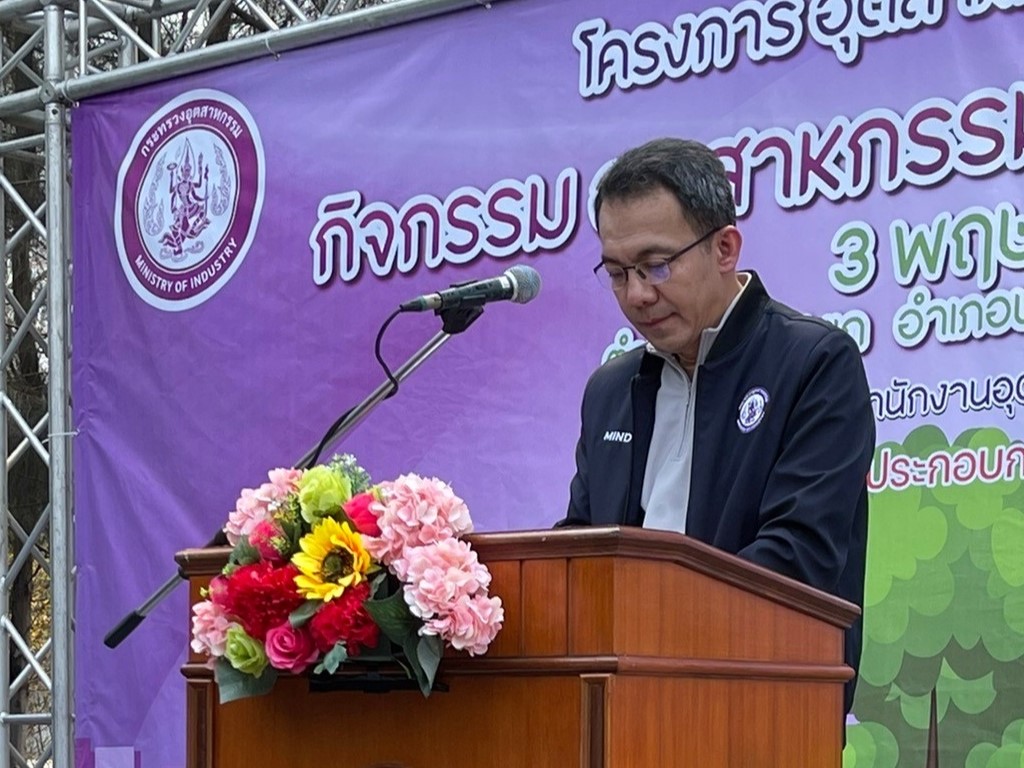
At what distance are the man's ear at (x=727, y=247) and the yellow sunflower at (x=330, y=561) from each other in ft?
2.67

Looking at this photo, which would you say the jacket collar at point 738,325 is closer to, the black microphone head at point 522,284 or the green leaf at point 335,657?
the black microphone head at point 522,284

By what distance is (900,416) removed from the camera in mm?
4012

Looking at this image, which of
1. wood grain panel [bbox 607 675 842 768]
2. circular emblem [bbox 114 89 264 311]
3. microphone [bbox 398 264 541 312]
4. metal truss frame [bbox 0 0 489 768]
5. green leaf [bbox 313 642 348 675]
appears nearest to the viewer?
wood grain panel [bbox 607 675 842 768]

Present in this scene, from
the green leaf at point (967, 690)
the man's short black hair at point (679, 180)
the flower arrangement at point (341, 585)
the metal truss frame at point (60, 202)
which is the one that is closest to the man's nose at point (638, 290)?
the man's short black hair at point (679, 180)

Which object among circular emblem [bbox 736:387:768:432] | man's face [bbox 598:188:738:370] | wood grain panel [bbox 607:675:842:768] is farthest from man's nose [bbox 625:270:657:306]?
wood grain panel [bbox 607:675:842:768]

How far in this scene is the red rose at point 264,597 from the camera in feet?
7.31

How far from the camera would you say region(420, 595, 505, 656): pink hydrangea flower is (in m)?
2.11

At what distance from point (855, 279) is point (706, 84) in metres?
0.71

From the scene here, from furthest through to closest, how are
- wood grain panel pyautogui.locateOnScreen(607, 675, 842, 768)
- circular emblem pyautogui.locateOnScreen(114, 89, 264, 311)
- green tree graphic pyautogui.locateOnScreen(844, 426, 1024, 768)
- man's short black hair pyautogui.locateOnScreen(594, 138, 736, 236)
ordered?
circular emblem pyautogui.locateOnScreen(114, 89, 264, 311) < green tree graphic pyautogui.locateOnScreen(844, 426, 1024, 768) < man's short black hair pyautogui.locateOnScreen(594, 138, 736, 236) < wood grain panel pyautogui.locateOnScreen(607, 675, 842, 768)

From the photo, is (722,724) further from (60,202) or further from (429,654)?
(60,202)

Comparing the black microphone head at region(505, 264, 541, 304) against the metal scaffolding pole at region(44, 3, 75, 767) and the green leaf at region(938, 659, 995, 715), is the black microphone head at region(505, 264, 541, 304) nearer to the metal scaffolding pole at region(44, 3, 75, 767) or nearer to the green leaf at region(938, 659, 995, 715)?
the green leaf at region(938, 659, 995, 715)

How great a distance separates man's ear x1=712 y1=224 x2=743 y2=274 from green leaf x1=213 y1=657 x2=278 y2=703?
38.2 inches

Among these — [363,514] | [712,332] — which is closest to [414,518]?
[363,514]

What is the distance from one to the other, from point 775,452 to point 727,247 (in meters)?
0.35
